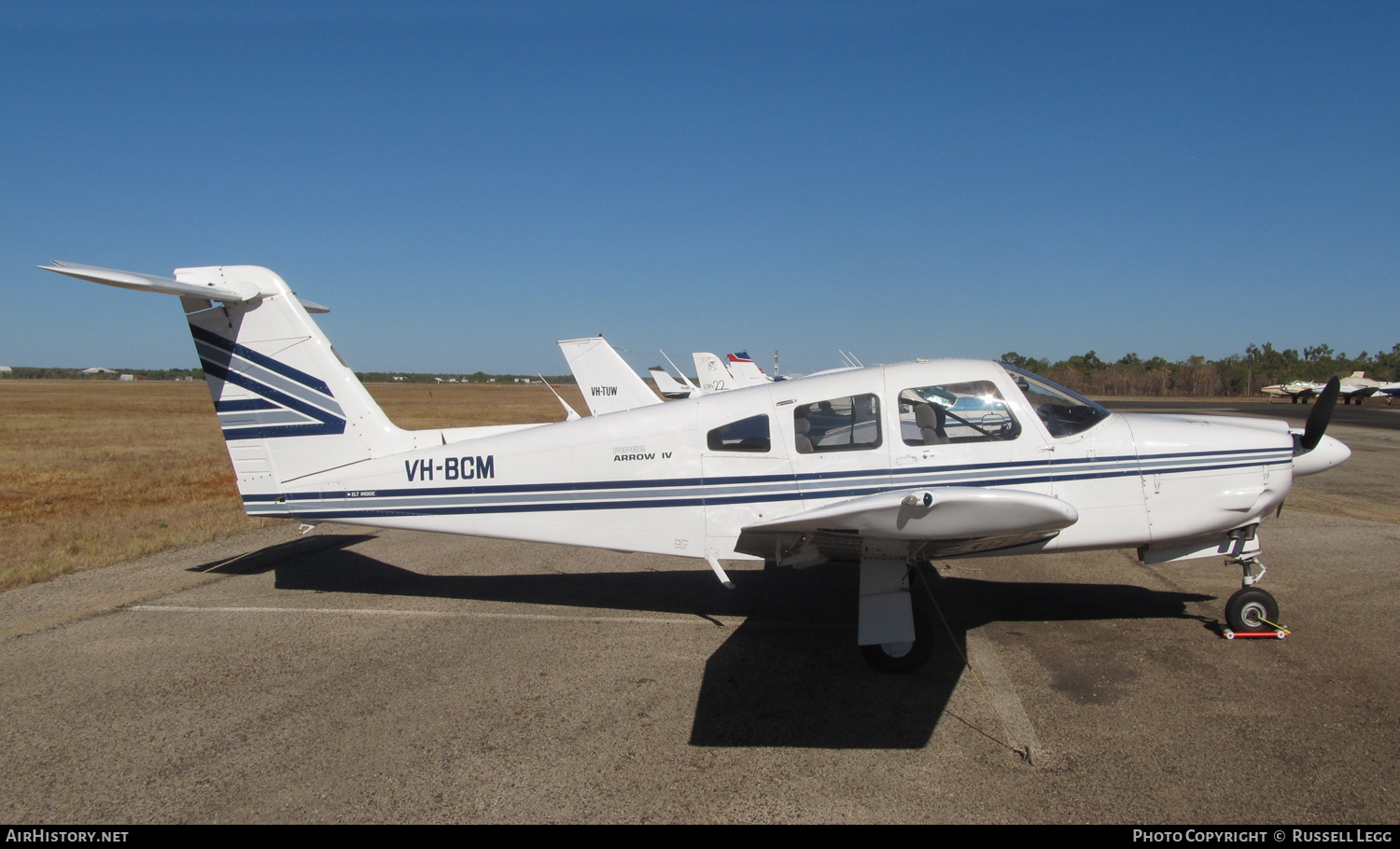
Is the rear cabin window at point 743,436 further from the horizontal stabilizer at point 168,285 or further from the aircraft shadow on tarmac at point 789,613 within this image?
the horizontal stabilizer at point 168,285

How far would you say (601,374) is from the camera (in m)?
16.0

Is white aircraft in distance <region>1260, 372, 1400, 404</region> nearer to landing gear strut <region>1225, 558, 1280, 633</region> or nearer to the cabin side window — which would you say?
landing gear strut <region>1225, 558, 1280, 633</region>

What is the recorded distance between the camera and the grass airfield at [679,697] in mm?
3408

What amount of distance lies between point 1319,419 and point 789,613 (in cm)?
419

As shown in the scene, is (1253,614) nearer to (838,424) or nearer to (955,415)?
(955,415)

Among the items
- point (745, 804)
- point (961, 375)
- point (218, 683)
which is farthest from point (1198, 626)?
point (218, 683)

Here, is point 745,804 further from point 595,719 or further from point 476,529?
point 476,529

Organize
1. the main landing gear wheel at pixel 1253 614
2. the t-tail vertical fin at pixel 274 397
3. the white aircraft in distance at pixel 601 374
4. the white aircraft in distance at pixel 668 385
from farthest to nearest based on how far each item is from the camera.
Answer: the white aircraft in distance at pixel 668 385, the white aircraft in distance at pixel 601 374, the t-tail vertical fin at pixel 274 397, the main landing gear wheel at pixel 1253 614

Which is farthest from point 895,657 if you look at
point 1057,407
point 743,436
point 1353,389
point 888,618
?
point 1353,389

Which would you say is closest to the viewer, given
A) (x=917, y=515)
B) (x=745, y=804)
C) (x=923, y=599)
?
(x=745, y=804)

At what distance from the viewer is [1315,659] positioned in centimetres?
482

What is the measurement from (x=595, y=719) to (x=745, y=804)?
1.23 metres

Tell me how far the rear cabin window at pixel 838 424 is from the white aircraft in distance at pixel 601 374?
11.0 meters

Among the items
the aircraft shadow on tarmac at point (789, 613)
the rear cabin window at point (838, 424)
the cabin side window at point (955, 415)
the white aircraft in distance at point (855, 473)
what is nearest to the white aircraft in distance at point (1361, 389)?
the aircraft shadow on tarmac at point (789, 613)
